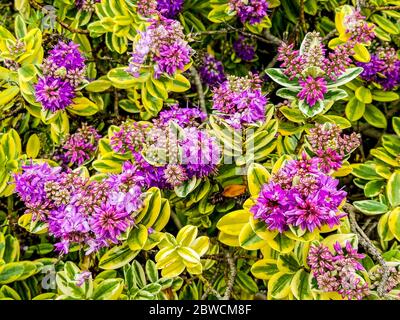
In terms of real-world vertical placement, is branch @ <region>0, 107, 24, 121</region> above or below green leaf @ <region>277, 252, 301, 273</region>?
above

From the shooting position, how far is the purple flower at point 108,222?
1.29 m

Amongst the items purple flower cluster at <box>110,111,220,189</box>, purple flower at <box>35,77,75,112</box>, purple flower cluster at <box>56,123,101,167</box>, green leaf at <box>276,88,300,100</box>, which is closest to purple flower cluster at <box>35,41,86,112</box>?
purple flower at <box>35,77,75,112</box>

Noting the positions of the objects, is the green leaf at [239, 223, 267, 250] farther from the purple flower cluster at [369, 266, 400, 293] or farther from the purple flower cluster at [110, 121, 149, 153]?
the purple flower cluster at [110, 121, 149, 153]

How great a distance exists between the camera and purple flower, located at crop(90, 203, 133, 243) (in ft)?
4.23

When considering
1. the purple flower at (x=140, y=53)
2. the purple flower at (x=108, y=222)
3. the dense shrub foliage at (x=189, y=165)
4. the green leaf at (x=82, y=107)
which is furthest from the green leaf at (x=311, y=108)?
the green leaf at (x=82, y=107)

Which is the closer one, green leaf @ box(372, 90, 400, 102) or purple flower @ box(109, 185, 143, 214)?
purple flower @ box(109, 185, 143, 214)

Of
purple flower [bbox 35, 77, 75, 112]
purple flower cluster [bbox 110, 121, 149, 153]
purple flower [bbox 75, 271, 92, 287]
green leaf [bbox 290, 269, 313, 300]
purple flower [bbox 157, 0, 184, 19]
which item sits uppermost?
purple flower [bbox 157, 0, 184, 19]

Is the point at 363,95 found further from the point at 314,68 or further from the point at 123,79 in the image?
the point at 123,79

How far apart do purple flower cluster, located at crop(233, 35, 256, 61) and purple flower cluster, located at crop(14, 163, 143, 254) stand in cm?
87

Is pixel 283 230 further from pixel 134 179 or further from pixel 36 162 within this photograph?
pixel 36 162

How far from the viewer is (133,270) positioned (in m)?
1.48

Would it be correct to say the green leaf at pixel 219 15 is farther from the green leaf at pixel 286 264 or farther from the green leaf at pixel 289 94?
the green leaf at pixel 286 264
